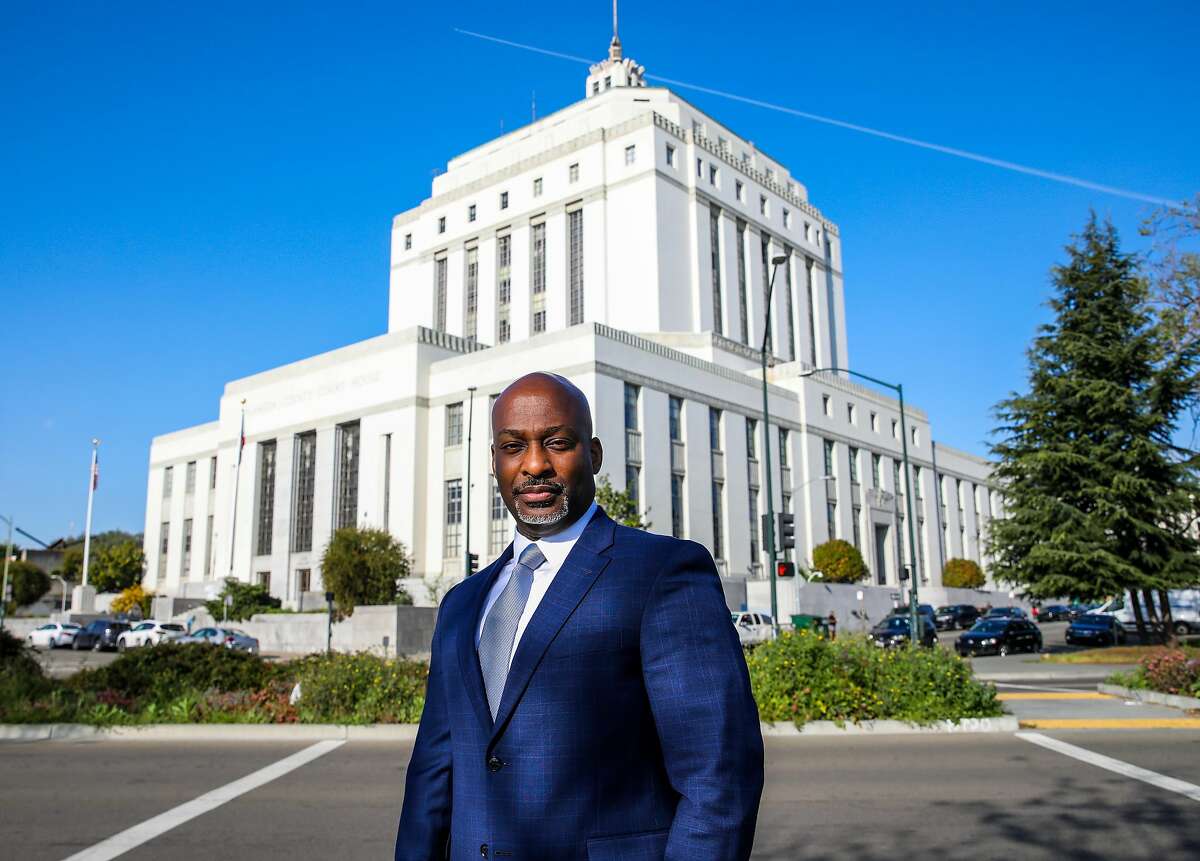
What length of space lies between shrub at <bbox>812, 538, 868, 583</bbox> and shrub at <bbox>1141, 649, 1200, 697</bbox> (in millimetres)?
38499

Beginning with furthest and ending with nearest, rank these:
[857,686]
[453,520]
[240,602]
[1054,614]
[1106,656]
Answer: [1054,614] < [240,602] < [453,520] < [1106,656] < [857,686]

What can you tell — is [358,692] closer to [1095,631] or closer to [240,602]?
[1095,631]

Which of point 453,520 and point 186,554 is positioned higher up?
point 453,520

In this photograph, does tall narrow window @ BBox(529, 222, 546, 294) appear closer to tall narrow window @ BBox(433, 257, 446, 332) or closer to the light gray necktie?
tall narrow window @ BBox(433, 257, 446, 332)

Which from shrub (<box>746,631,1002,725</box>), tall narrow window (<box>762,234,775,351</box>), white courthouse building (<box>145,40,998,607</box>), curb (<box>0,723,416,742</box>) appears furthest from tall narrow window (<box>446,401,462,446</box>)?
shrub (<box>746,631,1002,725</box>)

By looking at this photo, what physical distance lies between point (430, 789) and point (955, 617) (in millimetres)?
53772

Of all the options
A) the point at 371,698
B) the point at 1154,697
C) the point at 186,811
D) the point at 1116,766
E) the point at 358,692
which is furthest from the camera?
the point at 1154,697

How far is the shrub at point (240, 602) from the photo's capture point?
5062 centimetres

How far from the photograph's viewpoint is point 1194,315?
1964 cm

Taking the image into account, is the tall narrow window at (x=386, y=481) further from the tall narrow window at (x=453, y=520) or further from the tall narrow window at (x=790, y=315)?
the tall narrow window at (x=790, y=315)

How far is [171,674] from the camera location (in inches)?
586

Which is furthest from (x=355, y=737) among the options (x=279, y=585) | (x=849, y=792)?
(x=279, y=585)

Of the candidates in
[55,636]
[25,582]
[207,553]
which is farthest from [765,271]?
[25,582]

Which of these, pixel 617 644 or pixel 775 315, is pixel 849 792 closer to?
pixel 617 644
